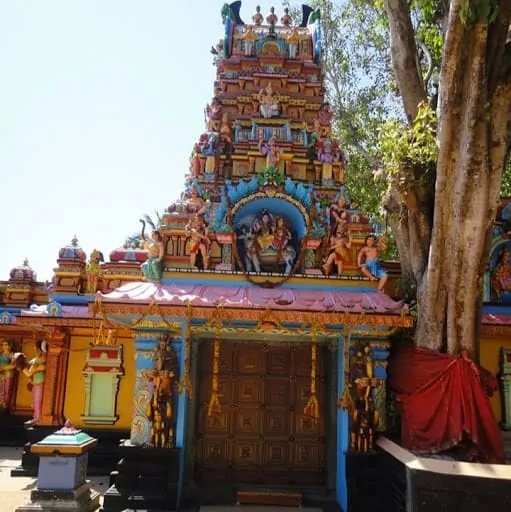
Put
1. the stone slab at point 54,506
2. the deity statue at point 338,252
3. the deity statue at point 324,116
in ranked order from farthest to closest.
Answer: the deity statue at point 324,116
the deity statue at point 338,252
the stone slab at point 54,506

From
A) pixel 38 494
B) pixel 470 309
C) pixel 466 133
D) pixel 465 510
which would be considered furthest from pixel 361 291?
pixel 38 494

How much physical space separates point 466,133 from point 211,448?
5943mm

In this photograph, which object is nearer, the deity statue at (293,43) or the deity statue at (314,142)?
the deity statue at (314,142)

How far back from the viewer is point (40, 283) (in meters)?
13.0

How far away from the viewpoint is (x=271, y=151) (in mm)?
8641

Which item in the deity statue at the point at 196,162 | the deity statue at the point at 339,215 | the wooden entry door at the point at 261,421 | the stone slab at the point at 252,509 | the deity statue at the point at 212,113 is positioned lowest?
the stone slab at the point at 252,509

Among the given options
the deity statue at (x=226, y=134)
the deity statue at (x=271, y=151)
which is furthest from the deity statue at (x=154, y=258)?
the deity statue at (x=271, y=151)

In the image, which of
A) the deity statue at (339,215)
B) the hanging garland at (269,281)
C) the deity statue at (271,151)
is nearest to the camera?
the hanging garland at (269,281)

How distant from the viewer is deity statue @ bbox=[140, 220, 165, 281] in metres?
7.98

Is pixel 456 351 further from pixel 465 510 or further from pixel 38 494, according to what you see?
pixel 38 494

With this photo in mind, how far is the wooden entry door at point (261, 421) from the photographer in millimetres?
8188

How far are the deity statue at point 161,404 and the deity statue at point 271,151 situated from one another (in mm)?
3466

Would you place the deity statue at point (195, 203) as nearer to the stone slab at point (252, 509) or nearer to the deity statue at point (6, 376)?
the stone slab at point (252, 509)

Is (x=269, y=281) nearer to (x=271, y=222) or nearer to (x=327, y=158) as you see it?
(x=271, y=222)
